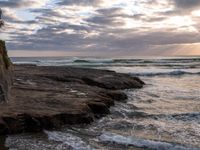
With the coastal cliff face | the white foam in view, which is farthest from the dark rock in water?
the white foam

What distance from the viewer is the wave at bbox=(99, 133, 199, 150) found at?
8586mm

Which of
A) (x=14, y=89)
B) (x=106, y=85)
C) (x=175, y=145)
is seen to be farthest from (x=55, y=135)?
(x=106, y=85)

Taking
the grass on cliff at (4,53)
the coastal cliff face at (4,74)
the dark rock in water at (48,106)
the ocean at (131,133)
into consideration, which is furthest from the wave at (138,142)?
the grass on cliff at (4,53)

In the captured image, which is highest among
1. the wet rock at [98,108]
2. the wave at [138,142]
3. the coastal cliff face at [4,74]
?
the coastal cliff face at [4,74]

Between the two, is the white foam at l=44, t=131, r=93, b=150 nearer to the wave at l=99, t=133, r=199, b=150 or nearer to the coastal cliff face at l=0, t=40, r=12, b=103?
the wave at l=99, t=133, r=199, b=150

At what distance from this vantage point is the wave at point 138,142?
28.2 ft

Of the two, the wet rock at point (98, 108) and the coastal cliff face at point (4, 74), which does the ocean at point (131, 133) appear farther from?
the coastal cliff face at point (4, 74)

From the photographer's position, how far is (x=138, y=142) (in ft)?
29.1

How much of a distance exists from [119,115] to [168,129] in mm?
2308

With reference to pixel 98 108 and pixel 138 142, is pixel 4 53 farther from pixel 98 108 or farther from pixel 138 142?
pixel 138 142

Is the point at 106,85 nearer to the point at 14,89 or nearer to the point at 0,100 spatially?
the point at 14,89

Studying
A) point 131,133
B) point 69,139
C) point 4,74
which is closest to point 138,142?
point 131,133

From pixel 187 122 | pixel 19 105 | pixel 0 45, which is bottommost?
pixel 187 122

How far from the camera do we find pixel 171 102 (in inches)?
611
